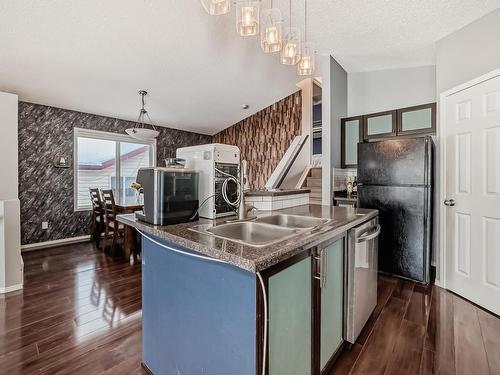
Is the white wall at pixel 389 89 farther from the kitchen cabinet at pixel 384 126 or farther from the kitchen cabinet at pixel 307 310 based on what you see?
the kitchen cabinet at pixel 307 310

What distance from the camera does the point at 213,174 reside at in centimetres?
162

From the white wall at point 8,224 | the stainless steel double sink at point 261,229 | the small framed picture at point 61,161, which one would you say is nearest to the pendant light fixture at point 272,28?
the stainless steel double sink at point 261,229

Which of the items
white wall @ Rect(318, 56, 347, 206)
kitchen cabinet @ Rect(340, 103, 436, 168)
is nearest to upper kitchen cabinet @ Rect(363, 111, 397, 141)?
kitchen cabinet @ Rect(340, 103, 436, 168)

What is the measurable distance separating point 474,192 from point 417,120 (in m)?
1.22

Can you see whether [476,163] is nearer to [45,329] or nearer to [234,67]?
[234,67]

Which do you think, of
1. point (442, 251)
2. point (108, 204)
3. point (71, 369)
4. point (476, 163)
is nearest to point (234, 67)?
point (108, 204)

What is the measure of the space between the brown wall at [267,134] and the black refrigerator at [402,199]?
286 centimetres

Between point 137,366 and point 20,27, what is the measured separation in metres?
3.36

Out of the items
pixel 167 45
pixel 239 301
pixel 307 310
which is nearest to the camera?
pixel 239 301

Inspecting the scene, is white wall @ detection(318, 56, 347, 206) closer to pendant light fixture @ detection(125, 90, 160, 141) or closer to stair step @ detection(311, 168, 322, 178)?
stair step @ detection(311, 168, 322, 178)

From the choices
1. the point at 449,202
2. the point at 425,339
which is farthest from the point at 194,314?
the point at 449,202

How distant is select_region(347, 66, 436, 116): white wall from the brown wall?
68.0 inches

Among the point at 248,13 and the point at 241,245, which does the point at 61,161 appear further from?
the point at 241,245

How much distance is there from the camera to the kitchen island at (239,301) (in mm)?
941
